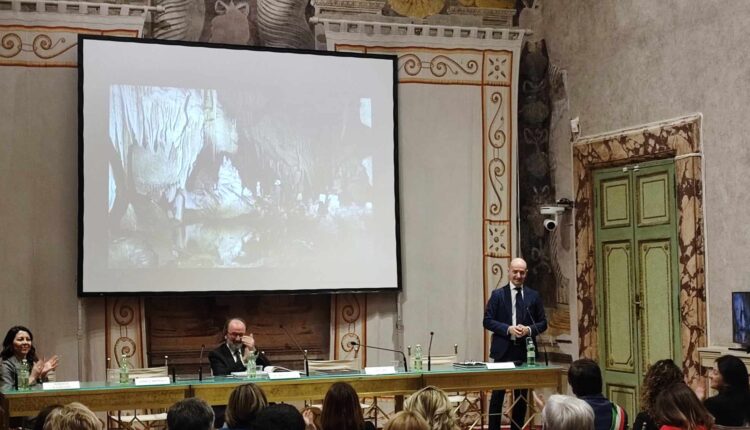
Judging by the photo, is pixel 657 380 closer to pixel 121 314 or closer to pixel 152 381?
pixel 152 381

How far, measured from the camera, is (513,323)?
813cm

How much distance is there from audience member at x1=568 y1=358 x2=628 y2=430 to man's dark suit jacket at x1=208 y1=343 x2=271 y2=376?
3122 millimetres

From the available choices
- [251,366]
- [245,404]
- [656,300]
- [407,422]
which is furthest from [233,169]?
[407,422]

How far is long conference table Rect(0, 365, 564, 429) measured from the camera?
622 cm

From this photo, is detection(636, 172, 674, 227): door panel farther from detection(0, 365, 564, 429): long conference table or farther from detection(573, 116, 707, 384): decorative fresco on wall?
detection(0, 365, 564, 429): long conference table

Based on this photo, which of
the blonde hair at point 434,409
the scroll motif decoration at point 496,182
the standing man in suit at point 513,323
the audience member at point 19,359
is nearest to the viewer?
the blonde hair at point 434,409

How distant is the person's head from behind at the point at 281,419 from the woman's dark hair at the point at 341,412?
622 mm

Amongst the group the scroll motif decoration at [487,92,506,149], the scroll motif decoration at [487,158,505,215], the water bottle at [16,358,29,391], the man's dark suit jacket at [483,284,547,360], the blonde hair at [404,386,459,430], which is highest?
the scroll motif decoration at [487,92,506,149]

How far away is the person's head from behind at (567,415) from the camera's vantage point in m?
3.74

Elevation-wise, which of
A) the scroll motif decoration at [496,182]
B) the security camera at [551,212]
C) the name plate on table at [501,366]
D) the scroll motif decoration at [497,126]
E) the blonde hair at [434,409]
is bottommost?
the name plate on table at [501,366]

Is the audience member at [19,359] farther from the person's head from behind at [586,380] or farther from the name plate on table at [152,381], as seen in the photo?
the person's head from behind at [586,380]

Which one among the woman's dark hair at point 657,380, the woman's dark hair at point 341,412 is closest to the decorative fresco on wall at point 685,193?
the woman's dark hair at point 657,380

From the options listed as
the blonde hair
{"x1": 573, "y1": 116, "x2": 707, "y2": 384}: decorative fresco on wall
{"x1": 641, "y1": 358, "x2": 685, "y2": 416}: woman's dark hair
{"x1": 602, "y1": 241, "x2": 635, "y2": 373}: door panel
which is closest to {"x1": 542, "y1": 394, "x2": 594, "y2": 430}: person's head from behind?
the blonde hair

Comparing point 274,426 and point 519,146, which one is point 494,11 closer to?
point 519,146
